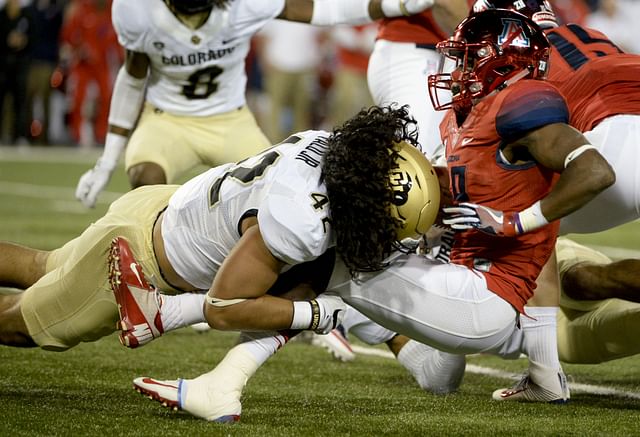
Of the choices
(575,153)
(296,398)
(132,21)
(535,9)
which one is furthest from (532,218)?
(132,21)

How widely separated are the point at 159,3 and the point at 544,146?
2507 mm

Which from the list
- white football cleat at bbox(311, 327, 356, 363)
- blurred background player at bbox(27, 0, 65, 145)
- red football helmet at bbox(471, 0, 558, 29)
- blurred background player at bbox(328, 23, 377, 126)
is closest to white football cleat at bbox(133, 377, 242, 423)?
white football cleat at bbox(311, 327, 356, 363)

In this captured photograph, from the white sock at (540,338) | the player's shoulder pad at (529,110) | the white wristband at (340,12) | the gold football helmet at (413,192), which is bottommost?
the white sock at (540,338)

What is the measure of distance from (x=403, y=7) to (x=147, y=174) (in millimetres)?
1379

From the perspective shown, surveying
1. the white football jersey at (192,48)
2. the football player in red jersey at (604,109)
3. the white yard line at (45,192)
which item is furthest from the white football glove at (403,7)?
the white yard line at (45,192)

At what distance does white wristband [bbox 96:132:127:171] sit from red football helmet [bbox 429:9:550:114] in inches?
89.1

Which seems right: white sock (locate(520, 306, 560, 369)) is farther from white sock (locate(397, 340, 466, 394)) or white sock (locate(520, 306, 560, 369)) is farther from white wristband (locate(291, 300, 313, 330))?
white wristband (locate(291, 300, 313, 330))

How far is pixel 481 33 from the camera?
3.63m

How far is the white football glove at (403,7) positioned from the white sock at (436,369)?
5.64 feet

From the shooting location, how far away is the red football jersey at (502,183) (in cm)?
342

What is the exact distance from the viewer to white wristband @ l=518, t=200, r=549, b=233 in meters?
3.39

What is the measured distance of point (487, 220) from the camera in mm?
3445

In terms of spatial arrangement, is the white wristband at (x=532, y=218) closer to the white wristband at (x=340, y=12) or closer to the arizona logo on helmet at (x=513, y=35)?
the arizona logo on helmet at (x=513, y=35)

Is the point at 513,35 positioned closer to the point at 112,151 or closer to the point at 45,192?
the point at 112,151
